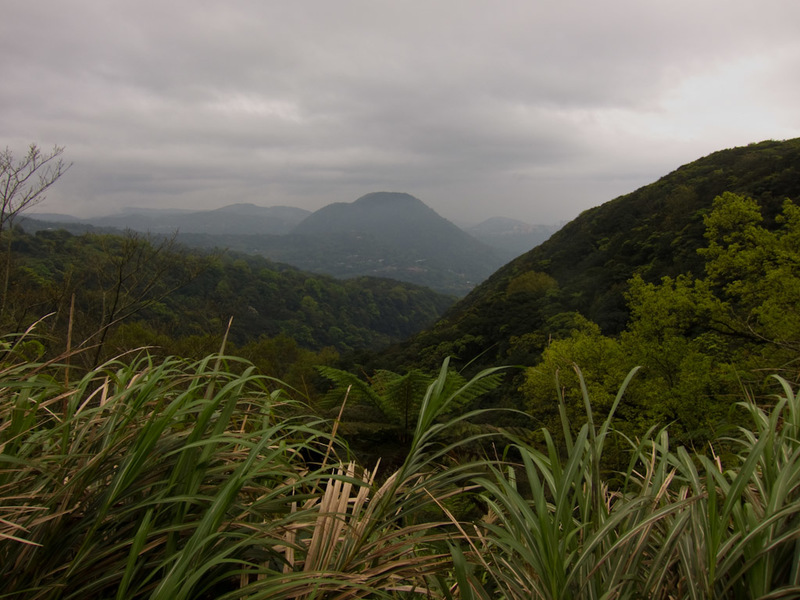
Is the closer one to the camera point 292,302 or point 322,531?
point 322,531

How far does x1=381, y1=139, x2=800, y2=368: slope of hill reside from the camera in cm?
2453

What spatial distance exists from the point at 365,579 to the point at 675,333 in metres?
10.9

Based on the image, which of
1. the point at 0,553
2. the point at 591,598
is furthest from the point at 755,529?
the point at 0,553

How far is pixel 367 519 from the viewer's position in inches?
52.8

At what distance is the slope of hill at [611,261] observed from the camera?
80.5 feet

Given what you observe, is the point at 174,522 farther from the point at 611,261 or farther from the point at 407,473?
the point at 611,261

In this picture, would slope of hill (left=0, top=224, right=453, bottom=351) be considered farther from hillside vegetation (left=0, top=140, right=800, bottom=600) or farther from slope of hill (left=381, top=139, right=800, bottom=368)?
hillside vegetation (left=0, top=140, right=800, bottom=600)

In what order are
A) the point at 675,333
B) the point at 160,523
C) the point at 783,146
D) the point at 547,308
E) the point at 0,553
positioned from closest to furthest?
the point at 0,553
the point at 160,523
the point at 675,333
the point at 547,308
the point at 783,146

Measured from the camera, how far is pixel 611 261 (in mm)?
31766

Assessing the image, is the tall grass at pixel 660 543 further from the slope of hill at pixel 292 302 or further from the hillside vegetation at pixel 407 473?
the slope of hill at pixel 292 302

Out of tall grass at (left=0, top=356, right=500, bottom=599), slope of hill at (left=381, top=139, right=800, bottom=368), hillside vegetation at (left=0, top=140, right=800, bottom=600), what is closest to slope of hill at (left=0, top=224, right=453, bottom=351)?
slope of hill at (left=381, top=139, right=800, bottom=368)

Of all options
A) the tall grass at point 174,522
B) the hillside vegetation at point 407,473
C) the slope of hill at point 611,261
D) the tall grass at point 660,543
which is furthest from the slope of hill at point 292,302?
the tall grass at point 660,543

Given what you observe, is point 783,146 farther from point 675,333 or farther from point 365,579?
point 365,579

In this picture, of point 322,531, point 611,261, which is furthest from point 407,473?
point 611,261
